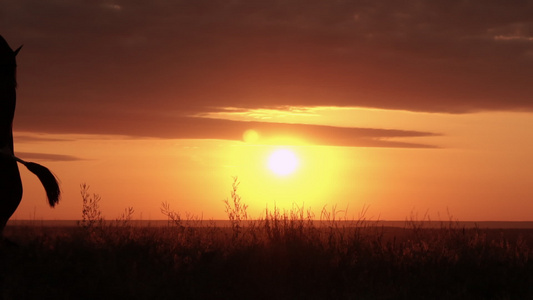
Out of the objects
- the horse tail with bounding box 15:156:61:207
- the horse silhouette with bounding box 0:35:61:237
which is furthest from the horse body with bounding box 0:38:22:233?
the horse tail with bounding box 15:156:61:207

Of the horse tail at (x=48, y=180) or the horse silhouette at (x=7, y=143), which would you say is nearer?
the horse silhouette at (x=7, y=143)

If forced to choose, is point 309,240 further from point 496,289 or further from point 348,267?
point 496,289

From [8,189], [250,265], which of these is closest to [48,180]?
[8,189]

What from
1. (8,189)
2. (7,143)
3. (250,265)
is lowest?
(250,265)

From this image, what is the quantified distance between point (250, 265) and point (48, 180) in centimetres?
369

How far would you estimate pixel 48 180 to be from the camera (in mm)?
10156

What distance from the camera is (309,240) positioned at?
1220cm

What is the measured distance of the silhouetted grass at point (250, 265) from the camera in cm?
951

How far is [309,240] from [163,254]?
2981 millimetres

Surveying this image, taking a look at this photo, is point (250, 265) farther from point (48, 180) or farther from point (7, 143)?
point (7, 143)

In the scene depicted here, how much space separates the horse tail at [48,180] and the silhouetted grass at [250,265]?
82 centimetres

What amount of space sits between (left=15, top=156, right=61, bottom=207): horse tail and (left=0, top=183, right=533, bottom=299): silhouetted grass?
82cm

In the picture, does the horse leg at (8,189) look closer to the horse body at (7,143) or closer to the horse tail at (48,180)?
the horse body at (7,143)

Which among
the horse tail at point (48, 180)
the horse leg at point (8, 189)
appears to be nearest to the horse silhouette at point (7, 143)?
the horse leg at point (8, 189)
